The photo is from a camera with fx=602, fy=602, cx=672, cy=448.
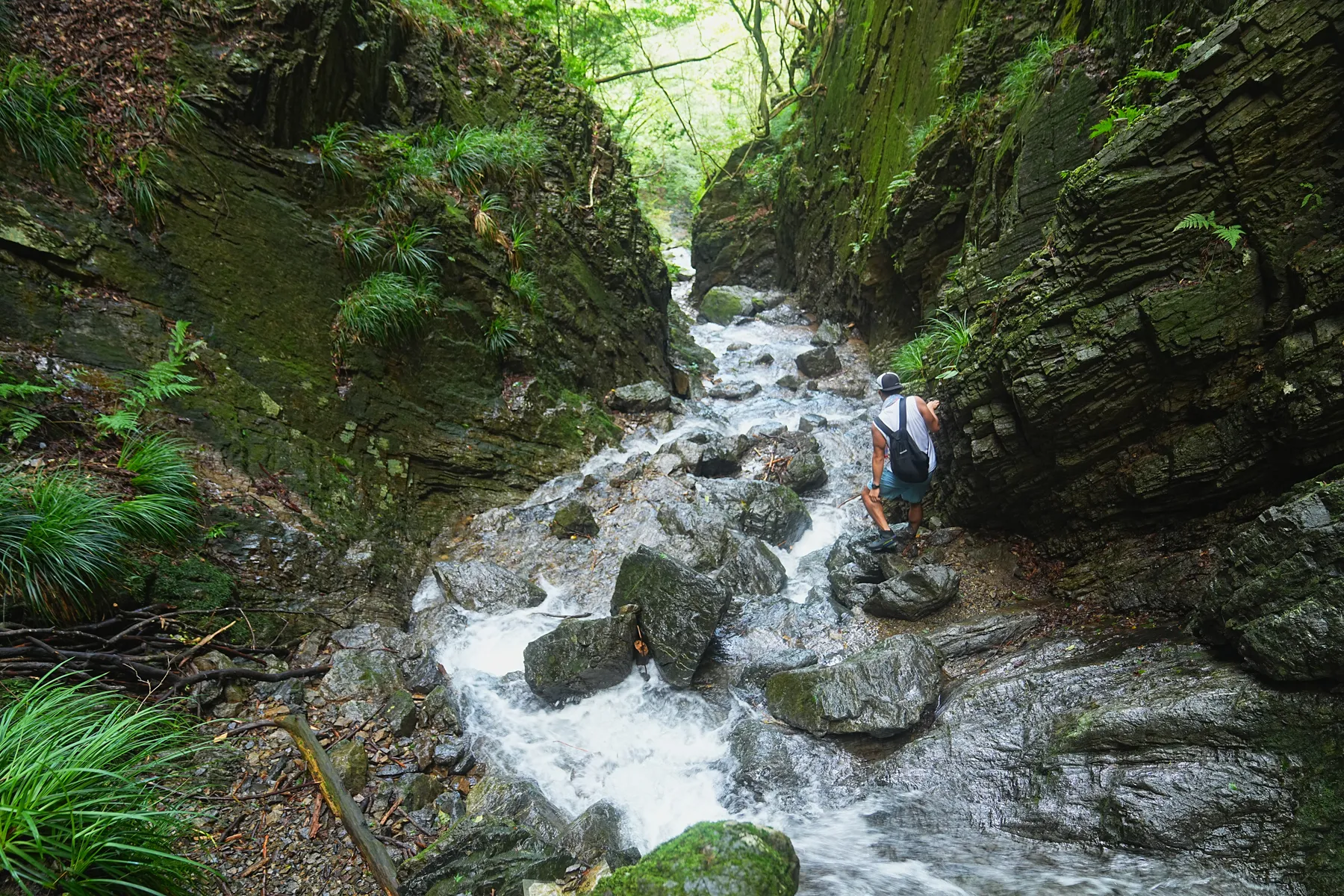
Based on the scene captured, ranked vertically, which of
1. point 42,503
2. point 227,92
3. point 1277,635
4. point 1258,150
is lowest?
point 1277,635

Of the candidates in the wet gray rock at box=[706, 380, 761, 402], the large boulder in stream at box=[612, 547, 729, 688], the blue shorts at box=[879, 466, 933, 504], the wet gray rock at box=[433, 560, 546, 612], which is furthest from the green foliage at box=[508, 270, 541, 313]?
the blue shorts at box=[879, 466, 933, 504]

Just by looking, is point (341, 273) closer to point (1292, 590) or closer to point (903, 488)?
point (903, 488)

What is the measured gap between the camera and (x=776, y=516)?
712 centimetres

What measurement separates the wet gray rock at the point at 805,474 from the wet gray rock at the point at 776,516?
627 millimetres

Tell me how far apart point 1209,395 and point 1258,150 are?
156cm

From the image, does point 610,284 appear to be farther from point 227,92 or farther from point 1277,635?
point 1277,635

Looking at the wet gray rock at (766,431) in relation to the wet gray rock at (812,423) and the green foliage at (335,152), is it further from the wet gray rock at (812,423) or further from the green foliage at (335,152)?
the green foliage at (335,152)

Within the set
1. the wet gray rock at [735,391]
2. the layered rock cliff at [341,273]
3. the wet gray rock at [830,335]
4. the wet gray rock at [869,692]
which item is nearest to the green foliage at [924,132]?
the wet gray rock at [830,335]

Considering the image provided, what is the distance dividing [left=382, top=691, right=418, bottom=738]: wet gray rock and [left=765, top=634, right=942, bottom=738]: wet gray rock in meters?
2.67

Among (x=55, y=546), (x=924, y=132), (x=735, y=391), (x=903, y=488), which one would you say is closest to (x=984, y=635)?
(x=903, y=488)

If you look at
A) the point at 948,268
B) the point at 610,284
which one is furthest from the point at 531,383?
the point at 948,268

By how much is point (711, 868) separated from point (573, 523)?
4.88 metres

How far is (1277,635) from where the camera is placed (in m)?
3.09

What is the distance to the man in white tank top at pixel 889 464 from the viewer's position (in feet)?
19.4
